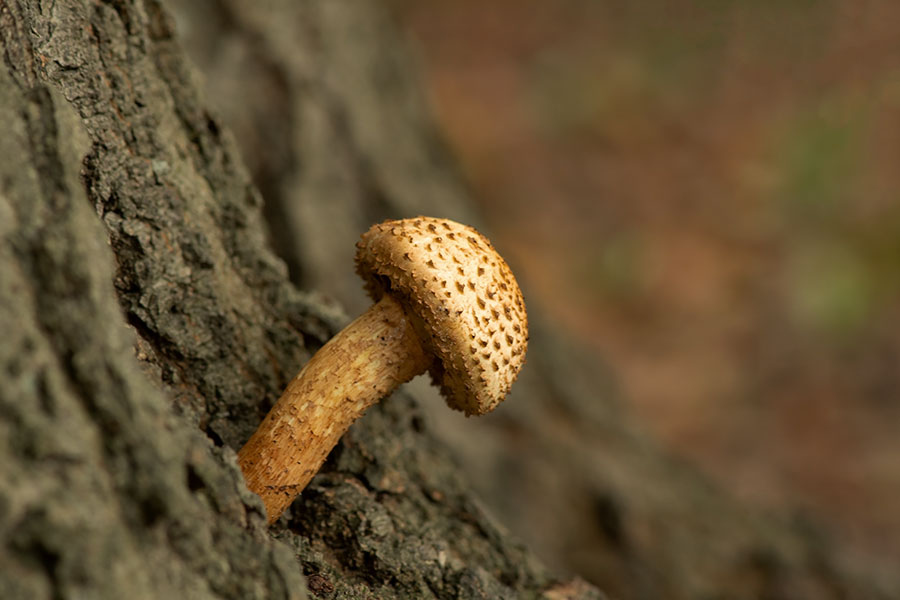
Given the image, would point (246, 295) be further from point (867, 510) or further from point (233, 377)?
point (867, 510)

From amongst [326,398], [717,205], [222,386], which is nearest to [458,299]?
[326,398]

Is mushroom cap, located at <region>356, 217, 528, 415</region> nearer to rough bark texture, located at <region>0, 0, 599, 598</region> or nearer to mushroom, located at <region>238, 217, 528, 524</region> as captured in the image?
mushroom, located at <region>238, 217, 528, 524</region>

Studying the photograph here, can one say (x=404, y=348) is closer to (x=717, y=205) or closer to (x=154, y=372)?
(x=154, y=372)

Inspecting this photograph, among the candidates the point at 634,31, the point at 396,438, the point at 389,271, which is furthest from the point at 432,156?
the point at 634,31

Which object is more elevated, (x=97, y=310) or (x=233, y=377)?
(x=233, y=377)

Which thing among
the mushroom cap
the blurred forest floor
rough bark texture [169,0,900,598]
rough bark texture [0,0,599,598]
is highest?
the blurred forest floor

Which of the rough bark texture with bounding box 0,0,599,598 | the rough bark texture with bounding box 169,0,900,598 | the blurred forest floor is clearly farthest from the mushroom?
the blurred forest floor

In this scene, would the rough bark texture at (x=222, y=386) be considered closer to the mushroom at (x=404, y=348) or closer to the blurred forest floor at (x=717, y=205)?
the mushroom at (x=404, y=348)
